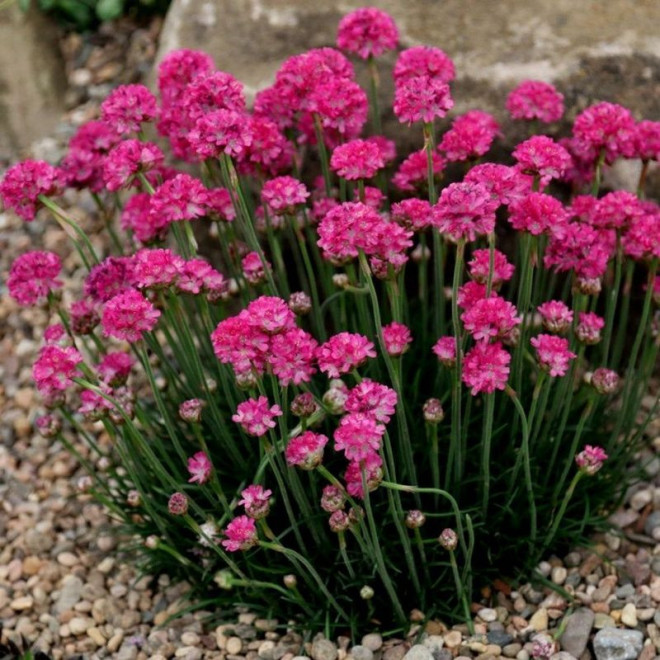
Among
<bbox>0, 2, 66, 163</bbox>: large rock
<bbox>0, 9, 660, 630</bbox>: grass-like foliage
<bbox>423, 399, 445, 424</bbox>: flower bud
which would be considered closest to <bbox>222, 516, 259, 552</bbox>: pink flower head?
<bbox>0, 9, 660, 630</bbox>: grass-like foliage

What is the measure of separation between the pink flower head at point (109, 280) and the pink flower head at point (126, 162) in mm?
208

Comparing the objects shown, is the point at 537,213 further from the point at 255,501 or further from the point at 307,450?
the point at 255,501

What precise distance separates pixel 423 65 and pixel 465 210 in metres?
0.84

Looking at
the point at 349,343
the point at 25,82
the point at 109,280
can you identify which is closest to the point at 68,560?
the point at 109,280

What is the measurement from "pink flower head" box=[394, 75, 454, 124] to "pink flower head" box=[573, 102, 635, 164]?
1.90 ft

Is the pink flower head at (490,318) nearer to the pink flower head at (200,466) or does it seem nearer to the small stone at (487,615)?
the pink flower head at (200,466)

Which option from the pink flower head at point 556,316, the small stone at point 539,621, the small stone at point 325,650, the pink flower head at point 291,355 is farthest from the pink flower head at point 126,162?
the small stone at point 539,621

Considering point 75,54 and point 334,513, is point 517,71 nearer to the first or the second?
point 334,513

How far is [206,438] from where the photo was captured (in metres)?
3.17

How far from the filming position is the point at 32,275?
109 inches

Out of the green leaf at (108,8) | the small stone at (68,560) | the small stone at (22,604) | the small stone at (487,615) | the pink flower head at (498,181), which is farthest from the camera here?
the green leaf at (108,8)

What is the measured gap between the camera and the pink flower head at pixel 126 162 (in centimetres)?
260

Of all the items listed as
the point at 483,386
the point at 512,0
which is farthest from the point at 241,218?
the point at 512,0

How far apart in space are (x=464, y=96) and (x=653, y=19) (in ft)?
2.53
